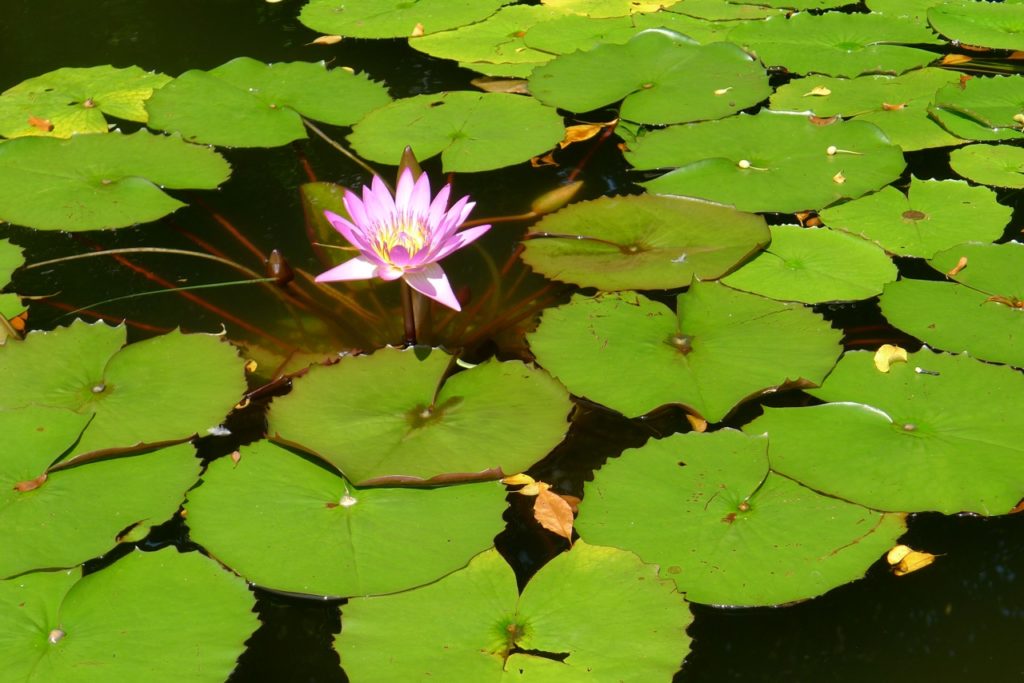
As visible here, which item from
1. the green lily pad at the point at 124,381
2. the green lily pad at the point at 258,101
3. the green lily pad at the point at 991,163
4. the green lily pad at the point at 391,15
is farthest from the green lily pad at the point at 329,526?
the green lily pad at the point at 391,15

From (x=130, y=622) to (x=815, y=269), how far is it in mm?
1881

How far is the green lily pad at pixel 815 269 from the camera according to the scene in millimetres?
2459

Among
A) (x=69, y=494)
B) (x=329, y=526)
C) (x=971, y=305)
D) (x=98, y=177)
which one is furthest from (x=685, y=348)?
(x=98, y=177)

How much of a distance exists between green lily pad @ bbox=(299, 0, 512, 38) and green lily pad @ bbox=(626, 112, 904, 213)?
1.35m

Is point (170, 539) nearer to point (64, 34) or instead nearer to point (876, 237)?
point (876, 237)

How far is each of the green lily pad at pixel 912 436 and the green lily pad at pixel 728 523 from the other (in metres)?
0.06

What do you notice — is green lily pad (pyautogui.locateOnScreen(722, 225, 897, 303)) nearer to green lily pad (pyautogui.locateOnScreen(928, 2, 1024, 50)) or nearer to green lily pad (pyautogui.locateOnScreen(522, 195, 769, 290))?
green lily pad (pyautogui.locateOnScreen(522, 195, 769, 290))

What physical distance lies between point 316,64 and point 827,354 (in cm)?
219

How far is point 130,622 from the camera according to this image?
5.38ft

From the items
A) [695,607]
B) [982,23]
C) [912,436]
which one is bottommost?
[695,607]

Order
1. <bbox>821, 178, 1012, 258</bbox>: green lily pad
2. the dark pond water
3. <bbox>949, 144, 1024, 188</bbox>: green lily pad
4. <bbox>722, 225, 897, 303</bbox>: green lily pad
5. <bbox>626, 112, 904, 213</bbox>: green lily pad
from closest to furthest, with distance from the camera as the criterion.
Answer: the dark pond water < <bbox>722, 225, 897, 303</bbox>: green lily pad < <bbox>821, 178, 1012, 258</bbox>: green lily pad < <bbox>626, 112, 904, 213</bbox>: green lily pad < <bbox>949, 144, 1024, 188</bbox>: green lily pad

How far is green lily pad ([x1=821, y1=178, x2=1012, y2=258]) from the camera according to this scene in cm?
268

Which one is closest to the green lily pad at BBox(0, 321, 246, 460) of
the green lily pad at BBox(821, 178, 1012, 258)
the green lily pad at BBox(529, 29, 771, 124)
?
the green lily pad at BBox(529, 29, 771, 124)

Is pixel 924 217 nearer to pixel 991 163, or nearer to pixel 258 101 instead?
pixel 991 163
